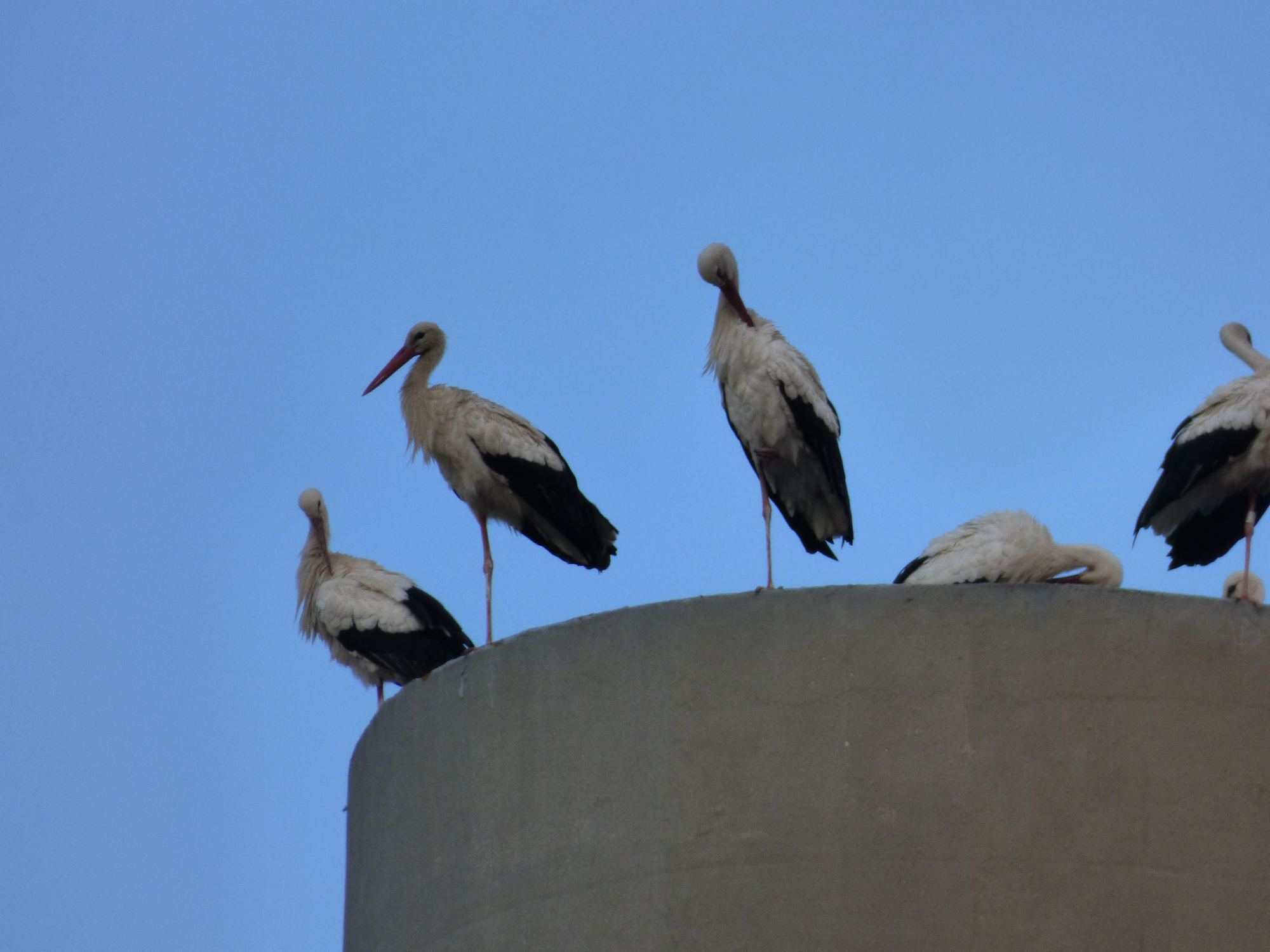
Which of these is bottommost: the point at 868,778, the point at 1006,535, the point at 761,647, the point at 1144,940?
the point at 1144,940

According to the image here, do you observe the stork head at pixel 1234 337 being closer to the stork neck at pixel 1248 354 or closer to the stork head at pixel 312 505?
the stork neck at pixel 1248 354

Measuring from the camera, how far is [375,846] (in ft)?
25.8

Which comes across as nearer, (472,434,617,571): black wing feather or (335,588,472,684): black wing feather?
(472,434,617,571): black wing feather

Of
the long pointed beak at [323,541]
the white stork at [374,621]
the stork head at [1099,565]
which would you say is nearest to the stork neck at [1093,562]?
the stork head at [1099,565]

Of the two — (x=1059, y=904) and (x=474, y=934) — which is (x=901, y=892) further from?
(x=474, y=934)

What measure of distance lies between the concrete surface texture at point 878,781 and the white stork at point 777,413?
3.24 metres

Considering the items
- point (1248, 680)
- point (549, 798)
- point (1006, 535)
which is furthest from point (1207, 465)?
point (549, 798)

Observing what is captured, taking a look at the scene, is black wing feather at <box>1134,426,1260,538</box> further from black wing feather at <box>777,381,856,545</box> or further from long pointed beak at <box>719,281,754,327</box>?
long pointed beak at <box>719,281,754,327</box>

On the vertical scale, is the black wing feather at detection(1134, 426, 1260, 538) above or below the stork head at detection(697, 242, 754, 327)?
below

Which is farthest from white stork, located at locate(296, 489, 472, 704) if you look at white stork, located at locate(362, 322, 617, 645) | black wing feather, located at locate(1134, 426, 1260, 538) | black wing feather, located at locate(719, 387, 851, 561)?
black wing feather, located at locate(1134, 426, 1260, 538)

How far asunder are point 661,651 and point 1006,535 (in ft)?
9.41

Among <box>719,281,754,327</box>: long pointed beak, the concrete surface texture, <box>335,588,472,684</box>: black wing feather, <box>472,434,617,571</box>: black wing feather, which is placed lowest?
the concrete surface texture

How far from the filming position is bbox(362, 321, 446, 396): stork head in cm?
1255

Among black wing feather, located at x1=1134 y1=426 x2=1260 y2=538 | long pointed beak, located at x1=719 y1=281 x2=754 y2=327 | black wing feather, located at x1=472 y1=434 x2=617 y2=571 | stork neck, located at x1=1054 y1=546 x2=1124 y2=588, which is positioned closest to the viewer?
stork neck, located at x1=1054 y1=546 x2=1124 y2=588
